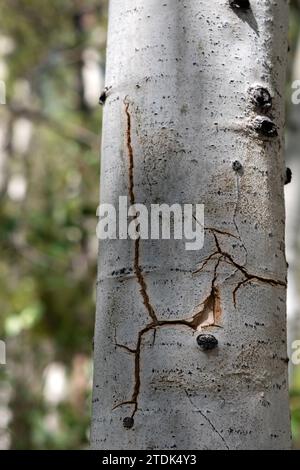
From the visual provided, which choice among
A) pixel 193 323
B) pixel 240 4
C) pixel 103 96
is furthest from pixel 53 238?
pixel 193 323

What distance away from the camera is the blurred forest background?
445 centimetres

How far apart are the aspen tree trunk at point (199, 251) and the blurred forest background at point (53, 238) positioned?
8.97ft

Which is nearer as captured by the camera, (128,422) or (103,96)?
(128,422)

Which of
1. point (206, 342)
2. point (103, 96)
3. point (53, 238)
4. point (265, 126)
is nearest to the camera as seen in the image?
point (206, 342)

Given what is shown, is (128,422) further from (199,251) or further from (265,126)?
(265,126)

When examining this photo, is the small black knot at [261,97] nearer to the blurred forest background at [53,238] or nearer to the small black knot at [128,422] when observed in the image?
the small black knot at [128,422]

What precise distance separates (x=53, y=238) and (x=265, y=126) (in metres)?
3.41

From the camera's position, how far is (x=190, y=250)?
112cm

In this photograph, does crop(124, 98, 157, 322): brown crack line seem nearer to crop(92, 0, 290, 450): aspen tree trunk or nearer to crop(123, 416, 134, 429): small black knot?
crop(92, 0, 290, 450): aspen tree trunk

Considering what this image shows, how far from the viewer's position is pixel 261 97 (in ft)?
3.97

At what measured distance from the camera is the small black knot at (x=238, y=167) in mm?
1164

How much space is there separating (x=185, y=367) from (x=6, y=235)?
141 inches
